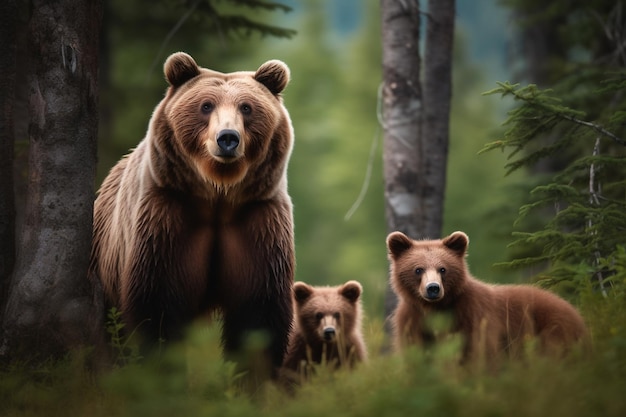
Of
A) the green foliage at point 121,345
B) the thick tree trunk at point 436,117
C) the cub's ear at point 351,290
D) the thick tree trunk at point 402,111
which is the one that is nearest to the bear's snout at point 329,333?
the cub's ear at point 351,290

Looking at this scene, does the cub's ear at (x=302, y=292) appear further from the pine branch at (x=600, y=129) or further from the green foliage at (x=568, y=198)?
the pine branch at (x=600, y=129)

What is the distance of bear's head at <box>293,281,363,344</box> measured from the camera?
7.48 m

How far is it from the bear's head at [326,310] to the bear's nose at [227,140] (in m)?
2.36

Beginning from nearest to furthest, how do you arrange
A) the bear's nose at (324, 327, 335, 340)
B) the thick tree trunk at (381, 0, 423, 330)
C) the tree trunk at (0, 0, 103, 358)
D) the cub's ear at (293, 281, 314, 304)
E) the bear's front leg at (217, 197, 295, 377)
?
the tree trunk at (0, 0, 103, 358)
the bear's front leg at (217, 197, 295, 377)
the bear's nose at (324, 327, 335, 340)
the cub's ear at (293, 281, 314, 304)
the thick tree trunk at (381, 0, 423, 330)

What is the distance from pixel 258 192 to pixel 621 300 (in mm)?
2472

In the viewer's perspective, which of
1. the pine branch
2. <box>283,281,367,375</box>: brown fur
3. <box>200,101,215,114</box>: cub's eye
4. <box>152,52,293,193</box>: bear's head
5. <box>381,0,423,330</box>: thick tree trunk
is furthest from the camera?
<box>381,0,423,330</box>: thick tree trunk

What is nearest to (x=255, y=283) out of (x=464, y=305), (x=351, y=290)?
(x=464, y=305)

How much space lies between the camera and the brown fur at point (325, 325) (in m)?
7.39

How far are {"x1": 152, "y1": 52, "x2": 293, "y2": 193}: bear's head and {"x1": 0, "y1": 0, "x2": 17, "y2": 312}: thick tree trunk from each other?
1256 mm

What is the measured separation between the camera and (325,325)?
735cm

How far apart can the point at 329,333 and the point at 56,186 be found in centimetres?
258

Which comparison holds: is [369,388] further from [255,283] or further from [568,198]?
[568,198]

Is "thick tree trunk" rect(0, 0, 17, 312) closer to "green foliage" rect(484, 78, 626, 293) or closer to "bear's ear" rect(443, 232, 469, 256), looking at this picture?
"bear's ear" rect(443, 232, 469, 256)

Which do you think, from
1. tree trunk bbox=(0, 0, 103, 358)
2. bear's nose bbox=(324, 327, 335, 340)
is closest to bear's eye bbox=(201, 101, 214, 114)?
tree trunk bbox=(0, 0, 103, 358)
